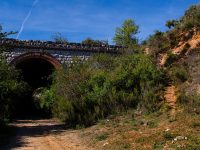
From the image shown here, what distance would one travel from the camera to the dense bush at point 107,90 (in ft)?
66.0

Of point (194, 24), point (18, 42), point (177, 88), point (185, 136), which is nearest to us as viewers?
point (185, 136)

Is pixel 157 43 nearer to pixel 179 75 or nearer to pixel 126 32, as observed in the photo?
pixel 179 75

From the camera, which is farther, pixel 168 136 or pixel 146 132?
pixel 146 132

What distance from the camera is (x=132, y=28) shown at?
51.8 m

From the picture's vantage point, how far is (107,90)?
2100 cm

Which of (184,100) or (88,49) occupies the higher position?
(88,49)

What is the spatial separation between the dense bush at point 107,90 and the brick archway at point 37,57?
938 centimetres

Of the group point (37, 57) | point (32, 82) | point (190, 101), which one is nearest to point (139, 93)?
point (190, 101)

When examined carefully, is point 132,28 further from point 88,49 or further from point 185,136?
point 185,136

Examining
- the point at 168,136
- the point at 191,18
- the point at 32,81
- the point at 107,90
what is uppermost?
the point at 191,18

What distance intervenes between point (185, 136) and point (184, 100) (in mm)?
5557

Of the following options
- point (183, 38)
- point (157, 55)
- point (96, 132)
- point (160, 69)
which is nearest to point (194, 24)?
point (183, 38)

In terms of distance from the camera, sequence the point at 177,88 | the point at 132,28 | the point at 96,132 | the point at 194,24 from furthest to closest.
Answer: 1. the point at 132,28
2. the point at 194,24
3. the point at 177,88
4. the point at 96,132

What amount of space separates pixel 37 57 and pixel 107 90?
13.4m
